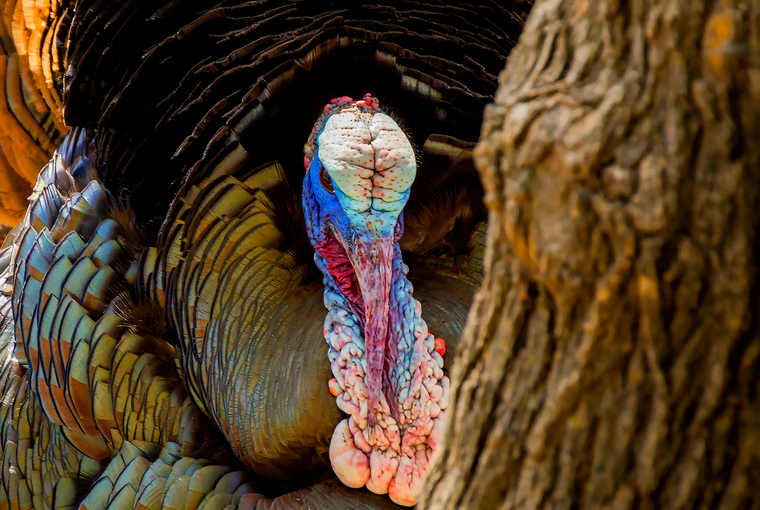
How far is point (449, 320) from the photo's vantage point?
2.06 meters

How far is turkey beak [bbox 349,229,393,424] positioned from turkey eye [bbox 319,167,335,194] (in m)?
0.14

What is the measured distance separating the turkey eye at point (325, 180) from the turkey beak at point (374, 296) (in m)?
0.14

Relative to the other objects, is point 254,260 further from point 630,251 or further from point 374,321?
point 630,251

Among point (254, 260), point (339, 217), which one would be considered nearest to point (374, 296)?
point (339, 217)

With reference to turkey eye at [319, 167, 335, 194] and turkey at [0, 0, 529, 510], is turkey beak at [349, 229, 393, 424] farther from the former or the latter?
turkey eye at [319, 167, 335, 194]

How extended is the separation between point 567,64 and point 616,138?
0.31ft

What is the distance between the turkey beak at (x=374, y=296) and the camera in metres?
1.80

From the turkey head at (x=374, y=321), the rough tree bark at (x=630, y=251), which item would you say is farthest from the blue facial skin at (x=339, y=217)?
the rough tree bark at (x=630, y=251)

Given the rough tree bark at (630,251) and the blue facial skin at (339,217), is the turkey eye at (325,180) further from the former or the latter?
the rough tree bark at (630,251)

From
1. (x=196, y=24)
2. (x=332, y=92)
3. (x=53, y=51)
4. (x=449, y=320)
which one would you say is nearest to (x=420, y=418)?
(x=449, y=320)

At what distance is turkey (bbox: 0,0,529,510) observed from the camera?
1.88 metres

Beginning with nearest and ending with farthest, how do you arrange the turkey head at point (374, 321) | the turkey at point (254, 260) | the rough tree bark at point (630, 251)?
the rough tree bark at point (630, 251) → the turkey head at point (374, 321) → the turkey at point (254, 260)

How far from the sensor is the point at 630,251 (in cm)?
61

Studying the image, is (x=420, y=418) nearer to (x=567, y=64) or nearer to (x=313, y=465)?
(x=313, y=465)
